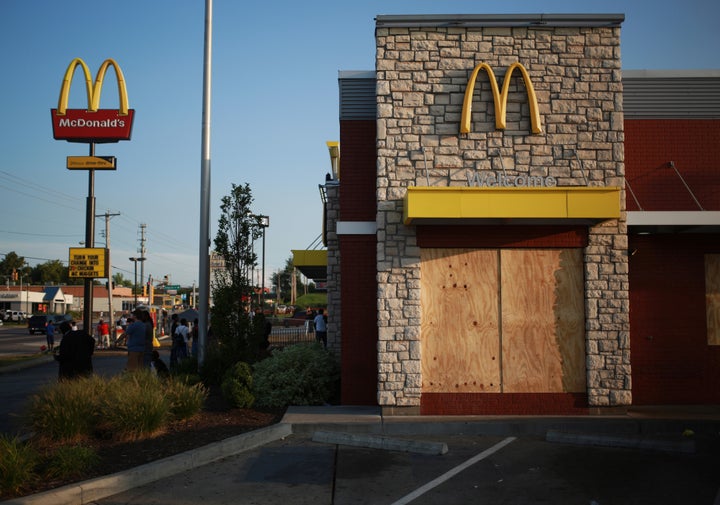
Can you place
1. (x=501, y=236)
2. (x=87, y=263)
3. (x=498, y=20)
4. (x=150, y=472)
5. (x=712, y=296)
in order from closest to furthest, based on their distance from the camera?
(x=150, y=472), (x=501, y=236), (x=498, y=20), (x=712, y=296), (x=87, y=263)

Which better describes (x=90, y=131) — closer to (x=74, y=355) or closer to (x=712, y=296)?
(x=74, y=355)

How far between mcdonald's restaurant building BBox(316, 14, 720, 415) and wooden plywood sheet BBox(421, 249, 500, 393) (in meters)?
0.02

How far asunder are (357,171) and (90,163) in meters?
6.73

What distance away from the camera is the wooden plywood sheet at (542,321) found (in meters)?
11.3

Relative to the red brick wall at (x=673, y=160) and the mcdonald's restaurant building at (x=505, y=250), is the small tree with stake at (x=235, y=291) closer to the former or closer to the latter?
the mcdonald's restaurant building at (x=505, y=250)

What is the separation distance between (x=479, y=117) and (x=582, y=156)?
6.45 ft

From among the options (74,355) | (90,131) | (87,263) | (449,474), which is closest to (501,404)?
(449,474)

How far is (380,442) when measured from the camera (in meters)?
9.48

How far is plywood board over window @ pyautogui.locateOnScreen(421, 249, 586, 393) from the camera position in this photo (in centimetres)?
1125

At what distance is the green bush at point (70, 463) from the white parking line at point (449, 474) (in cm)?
379

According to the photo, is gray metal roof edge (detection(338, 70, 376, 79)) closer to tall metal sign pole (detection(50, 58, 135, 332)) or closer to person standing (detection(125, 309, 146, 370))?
tall metal sign pole (detection(50, 58, 135, 332))

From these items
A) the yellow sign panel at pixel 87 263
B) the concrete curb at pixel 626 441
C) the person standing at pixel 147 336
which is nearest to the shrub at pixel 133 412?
the person standing at pixel 147 336

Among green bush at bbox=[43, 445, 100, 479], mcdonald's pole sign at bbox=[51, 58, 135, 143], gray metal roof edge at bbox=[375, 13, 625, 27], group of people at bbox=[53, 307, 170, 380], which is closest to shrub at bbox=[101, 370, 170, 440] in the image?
green bush at bbox=[43, 445, 100, 479]

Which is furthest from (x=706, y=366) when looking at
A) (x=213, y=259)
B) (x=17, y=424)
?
(x=17, y=424)
